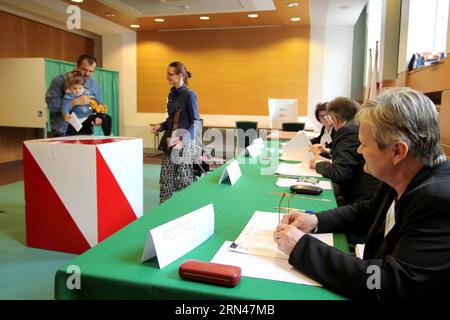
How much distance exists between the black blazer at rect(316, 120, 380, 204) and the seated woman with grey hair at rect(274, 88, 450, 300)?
893 mm

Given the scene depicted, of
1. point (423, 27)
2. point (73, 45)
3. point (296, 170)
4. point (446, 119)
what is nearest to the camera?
point (296, 170)

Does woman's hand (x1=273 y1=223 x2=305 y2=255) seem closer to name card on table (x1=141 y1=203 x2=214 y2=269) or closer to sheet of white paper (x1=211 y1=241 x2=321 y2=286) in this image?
sheet of white paper (x1=211 y1=241 x2=321 y2=286)

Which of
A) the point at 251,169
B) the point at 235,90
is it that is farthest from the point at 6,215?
the point at 235,90

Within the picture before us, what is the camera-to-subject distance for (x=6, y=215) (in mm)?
3492

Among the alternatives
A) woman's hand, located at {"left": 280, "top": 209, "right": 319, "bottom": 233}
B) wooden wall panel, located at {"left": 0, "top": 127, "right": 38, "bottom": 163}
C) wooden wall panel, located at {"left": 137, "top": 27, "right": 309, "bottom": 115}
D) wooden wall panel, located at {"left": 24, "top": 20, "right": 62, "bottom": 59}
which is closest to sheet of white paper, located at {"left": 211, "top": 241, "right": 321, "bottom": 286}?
woman's hand, located at {"left": 280, "top": 209, "right": 319, "bottom": 233}

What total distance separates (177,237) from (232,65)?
7.41 m

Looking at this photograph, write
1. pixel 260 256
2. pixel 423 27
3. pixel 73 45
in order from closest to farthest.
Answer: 1. pixel 260 256
2. pixel 423 27
3. pixel 73 45

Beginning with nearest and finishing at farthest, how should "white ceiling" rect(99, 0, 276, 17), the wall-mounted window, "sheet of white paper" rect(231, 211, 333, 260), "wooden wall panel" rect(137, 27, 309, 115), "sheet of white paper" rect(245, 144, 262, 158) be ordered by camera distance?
"sheet of white paper" rect(231, 211, 333, 260) → "sheet of white paper" rect(245, 144, 262, 158) → the wall-mounted window → "white ceiling" rect(99, 0, 276, 17) → "wooden wall panel" rect(137, 27, 309, 115)

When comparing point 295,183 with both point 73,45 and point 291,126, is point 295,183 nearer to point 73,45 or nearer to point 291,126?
point 291,126

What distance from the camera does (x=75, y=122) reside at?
10.3 ft

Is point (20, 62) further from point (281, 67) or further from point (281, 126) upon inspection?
point (281, 67)

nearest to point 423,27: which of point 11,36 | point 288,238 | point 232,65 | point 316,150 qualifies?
point 316,150

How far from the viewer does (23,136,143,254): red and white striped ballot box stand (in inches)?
97.0

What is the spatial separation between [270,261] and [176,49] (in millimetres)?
7913
